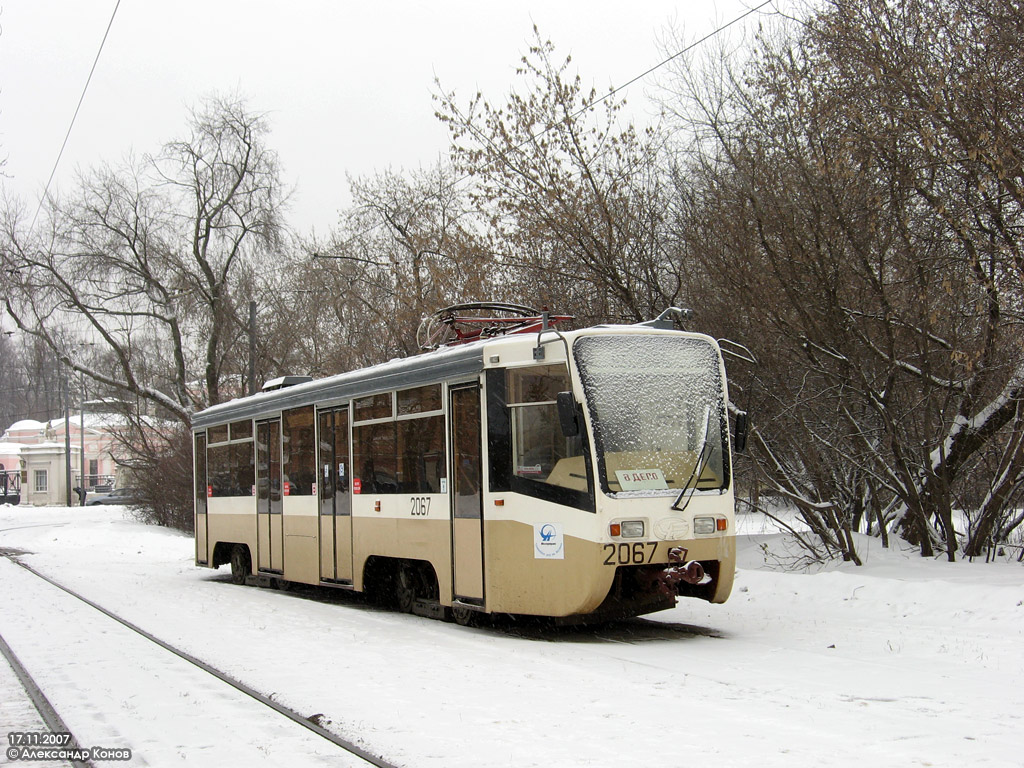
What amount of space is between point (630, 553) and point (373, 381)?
14.4 ft

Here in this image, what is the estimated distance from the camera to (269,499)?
15.8 m

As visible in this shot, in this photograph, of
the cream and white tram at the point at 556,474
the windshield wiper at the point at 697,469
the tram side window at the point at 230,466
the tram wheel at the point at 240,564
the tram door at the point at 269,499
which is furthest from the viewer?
the tram wheel at the point at 240,564

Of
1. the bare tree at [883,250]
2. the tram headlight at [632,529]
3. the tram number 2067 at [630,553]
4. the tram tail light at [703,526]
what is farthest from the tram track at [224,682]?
the bare tree at [883,250]

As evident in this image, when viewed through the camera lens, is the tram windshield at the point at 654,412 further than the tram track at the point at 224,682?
Yes

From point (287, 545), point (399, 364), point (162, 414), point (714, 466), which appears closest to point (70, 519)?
point (162, 414)

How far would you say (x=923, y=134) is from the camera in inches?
457

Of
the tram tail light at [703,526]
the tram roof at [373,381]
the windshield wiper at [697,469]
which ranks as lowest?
the tram tail light at [703,526]

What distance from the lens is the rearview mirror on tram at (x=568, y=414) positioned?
9.42 metres

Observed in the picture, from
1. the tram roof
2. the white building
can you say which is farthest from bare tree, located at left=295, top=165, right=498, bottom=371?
the white building

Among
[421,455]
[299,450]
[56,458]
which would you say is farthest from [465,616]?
[56,458]

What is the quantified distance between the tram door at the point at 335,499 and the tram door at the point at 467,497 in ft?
8.84

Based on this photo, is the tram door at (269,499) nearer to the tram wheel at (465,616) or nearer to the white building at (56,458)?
the tram wheel at (465,616)

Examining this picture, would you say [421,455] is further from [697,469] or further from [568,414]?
[697,469]

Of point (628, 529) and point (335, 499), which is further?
point (335, 499)
